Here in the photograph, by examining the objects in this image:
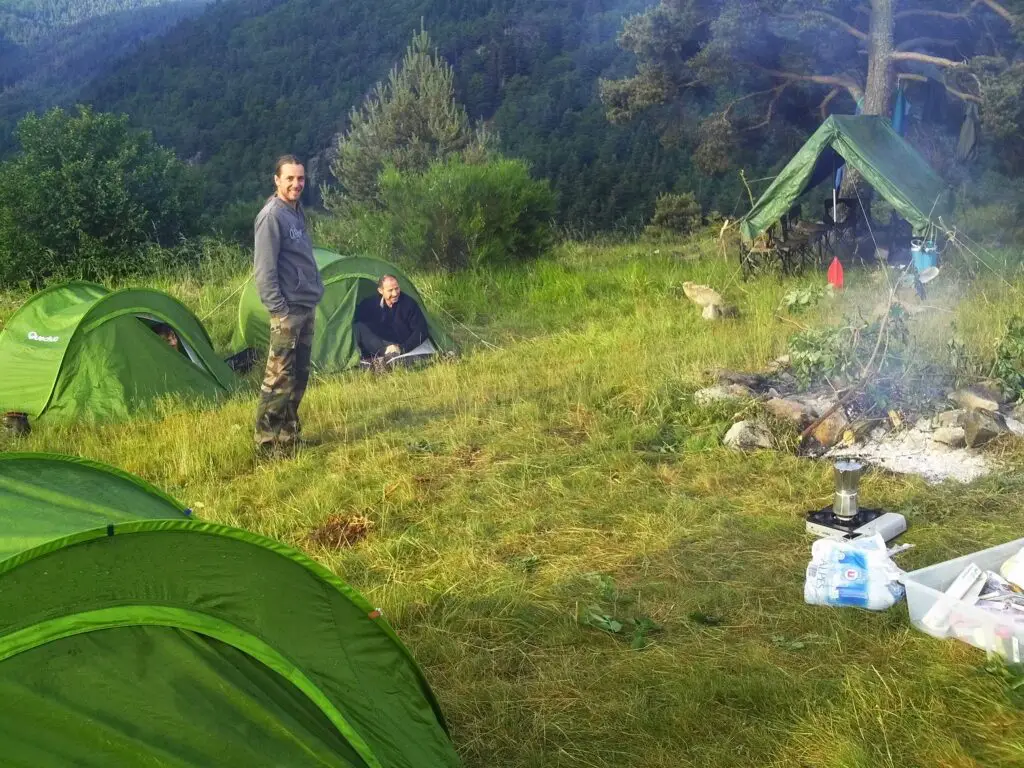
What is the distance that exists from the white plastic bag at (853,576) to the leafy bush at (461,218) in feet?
28.3

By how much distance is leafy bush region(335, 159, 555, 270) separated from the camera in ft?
40.2

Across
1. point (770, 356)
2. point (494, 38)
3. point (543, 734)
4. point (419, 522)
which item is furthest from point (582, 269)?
point (494, 38)

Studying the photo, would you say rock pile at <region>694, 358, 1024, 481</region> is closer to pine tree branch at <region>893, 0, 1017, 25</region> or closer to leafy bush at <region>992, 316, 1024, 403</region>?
leafy bush at <region>992, 316, 1024, 403</region>

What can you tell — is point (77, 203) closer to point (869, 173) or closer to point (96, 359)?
point (96, 359)

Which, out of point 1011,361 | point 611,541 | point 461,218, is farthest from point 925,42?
point 611,541

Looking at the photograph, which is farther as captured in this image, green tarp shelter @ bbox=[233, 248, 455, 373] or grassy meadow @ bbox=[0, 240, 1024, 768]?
green tarp shelter @ bbox=[233, 248, 455, 373]

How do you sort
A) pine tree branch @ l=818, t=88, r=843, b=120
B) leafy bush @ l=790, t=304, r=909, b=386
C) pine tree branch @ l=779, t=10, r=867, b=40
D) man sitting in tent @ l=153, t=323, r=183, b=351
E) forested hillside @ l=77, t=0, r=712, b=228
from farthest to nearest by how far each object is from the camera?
forested hillside @ l=77, t=0, r=712, b=228
pine tree branch @ l=818, t=88, r=843, b=120
pine tree branch @ l=779, t=10, r=867, b=40
man sitting in tent @ l=153, t=323, r=183, b=351
leafy bush @ l=790, t=304, r=909, b=386

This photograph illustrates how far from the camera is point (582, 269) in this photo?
476 inches

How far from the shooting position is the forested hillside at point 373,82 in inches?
1151

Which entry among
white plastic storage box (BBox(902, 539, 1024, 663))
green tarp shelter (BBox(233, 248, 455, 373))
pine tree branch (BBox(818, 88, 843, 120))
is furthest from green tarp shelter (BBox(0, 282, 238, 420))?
pine tree branch (BBox(818, 88, 843, 120))

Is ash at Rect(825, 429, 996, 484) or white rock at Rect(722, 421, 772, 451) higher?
white rock at Rect(722, 421, 772, 451)

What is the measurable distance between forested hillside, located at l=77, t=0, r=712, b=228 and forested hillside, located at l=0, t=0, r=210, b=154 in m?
5.13

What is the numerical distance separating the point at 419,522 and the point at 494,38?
41.7 m

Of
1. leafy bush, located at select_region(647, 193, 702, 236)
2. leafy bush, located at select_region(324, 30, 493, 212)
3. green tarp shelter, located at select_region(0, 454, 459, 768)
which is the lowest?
leafy bush, located at select_region(647, 193, 702, 236)
